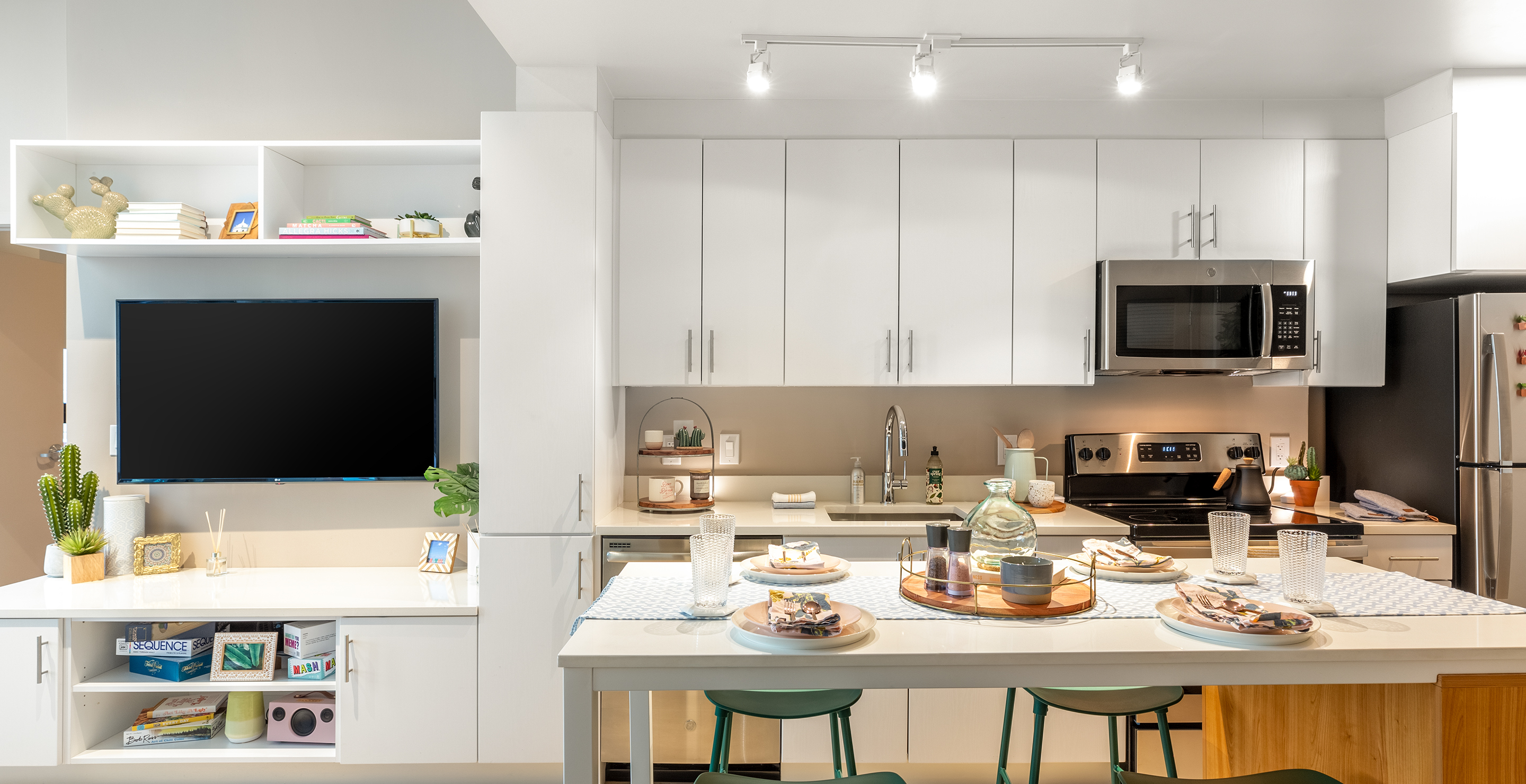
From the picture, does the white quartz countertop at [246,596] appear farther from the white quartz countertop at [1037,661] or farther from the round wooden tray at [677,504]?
the white quartz countertop at [1037,661]

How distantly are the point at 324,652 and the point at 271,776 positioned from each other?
62cm

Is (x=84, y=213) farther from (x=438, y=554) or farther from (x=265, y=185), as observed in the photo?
(x=438, y=554)

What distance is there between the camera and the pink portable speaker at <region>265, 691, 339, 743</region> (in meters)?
2.73

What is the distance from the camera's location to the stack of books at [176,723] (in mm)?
2688

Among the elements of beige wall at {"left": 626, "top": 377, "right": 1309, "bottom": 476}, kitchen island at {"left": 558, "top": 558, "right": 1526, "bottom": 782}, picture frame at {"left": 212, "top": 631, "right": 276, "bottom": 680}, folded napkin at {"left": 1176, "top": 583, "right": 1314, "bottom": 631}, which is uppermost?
beige wall at {"left": 626, "top": 377, "right": 1309, "bottom": 476}

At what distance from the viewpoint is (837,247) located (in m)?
2.99

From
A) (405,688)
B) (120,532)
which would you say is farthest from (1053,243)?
(120,532)

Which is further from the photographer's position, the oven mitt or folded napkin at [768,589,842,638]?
A: the oven mitt

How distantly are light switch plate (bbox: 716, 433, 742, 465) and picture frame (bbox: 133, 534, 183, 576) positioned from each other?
198 centimetres

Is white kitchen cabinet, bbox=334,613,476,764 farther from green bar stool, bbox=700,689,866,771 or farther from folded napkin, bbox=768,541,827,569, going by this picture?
folded napkin, bbox=768,541,827,569

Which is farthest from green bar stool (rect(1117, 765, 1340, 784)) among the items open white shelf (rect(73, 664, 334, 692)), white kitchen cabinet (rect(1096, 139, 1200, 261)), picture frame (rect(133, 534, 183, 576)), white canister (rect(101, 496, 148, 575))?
white canister (rect(101, 496, 148, 575))

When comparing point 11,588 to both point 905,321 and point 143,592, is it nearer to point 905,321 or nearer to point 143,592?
point 143,592

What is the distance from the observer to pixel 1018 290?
118 inches

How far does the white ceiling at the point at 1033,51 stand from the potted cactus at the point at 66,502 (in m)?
2.07
